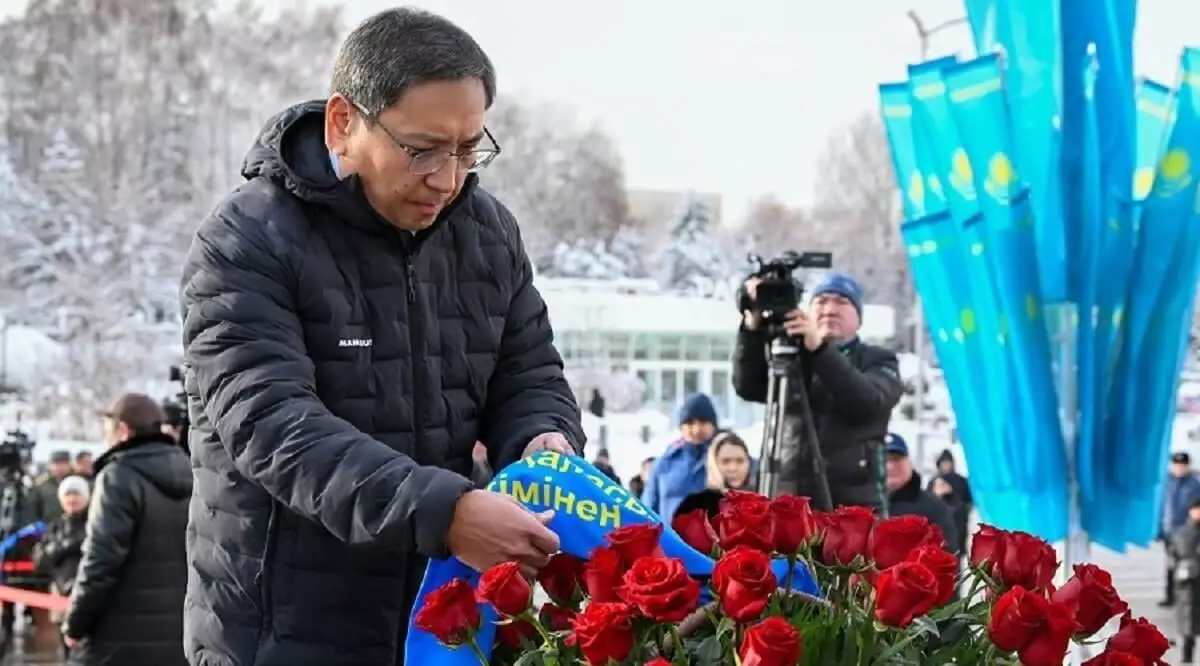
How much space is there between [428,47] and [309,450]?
20.1 inches

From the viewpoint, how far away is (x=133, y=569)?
5891 millimetres

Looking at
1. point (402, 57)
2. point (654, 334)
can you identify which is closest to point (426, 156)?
point (402, 57)

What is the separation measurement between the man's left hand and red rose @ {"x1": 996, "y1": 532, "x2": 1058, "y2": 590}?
26.2 inches

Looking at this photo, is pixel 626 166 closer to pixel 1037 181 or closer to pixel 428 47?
pixel 1037 181

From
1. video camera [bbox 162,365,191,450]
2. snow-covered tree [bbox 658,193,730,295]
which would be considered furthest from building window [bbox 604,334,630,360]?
video camera [bbox 162,365,191,450]

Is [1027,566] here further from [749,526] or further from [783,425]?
[783,425]

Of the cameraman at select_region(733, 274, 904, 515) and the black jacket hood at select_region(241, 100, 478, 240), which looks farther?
the cameraman at select_region(733, 274, 904, 515)

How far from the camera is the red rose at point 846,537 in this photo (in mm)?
1993

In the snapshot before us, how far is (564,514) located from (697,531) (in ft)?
0.54

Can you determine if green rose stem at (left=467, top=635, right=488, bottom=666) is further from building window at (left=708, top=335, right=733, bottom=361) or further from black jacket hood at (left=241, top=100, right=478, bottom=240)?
building window at (left=708, top=335, right=733, bottom=361)

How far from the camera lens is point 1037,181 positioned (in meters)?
4.99

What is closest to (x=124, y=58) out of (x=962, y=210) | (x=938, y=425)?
(x=938, y=425)

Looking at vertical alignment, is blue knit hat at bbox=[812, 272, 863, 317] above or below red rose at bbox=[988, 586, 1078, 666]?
above

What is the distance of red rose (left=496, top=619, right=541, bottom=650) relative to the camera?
2008mm
